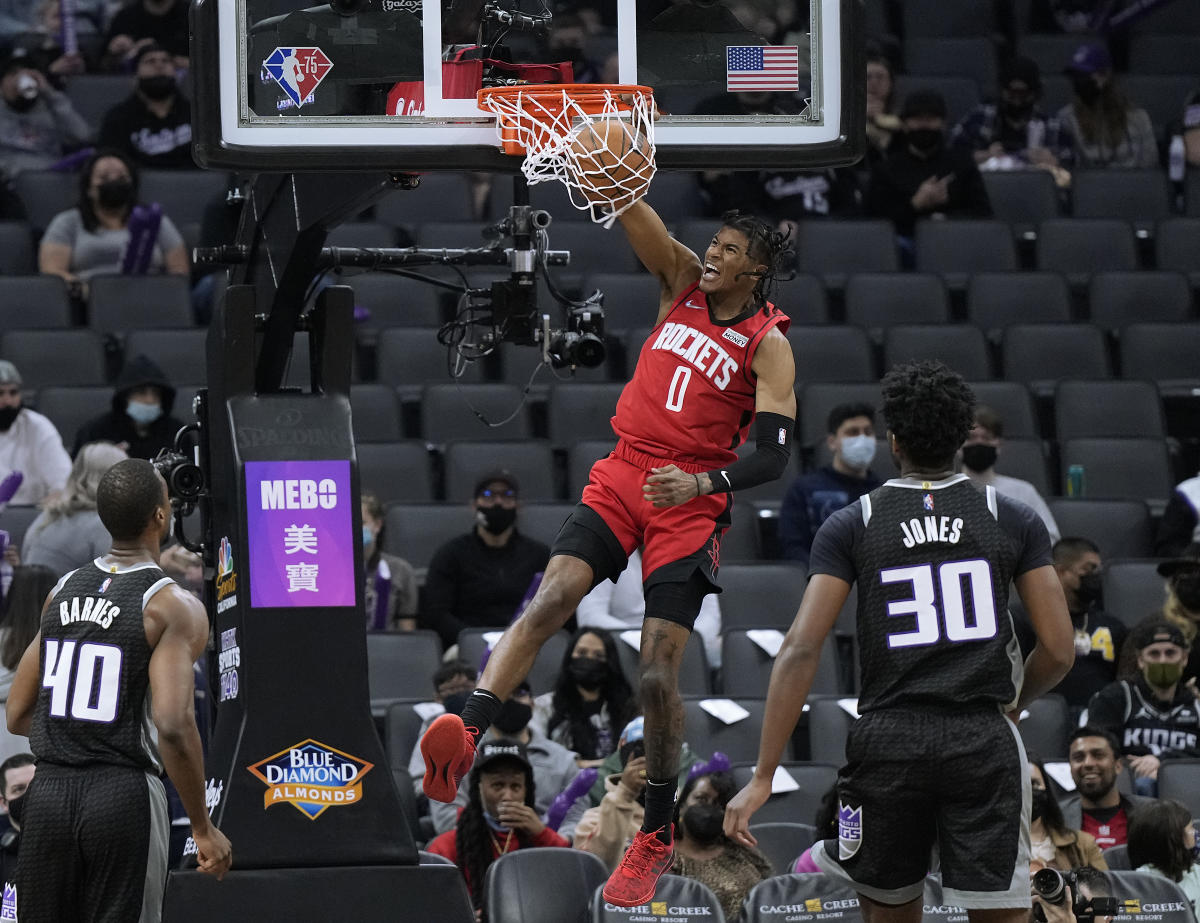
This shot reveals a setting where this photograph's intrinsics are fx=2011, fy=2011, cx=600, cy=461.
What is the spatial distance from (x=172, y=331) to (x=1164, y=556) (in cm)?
574

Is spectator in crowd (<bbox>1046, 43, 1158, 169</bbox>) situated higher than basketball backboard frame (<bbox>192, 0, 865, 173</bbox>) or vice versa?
spectator in crowd (<bbox>1046, 43, 1158, 169</bbox>)

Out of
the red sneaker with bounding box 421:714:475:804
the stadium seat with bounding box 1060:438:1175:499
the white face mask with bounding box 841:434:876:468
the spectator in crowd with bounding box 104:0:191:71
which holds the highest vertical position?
the spectator in crowd with bounding box 104:0:191:71

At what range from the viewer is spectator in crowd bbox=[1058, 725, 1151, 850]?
8.75 meters

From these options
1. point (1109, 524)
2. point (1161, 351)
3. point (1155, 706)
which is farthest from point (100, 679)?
point (1161, 351)

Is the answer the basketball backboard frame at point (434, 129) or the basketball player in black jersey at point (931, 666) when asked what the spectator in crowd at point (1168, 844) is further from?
the basketball backboard frame at point (434, 129)

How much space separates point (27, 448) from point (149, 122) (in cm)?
338

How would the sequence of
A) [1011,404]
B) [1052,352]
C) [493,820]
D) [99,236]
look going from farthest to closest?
[1052,352], [99,236], [1011,404], [493,820]

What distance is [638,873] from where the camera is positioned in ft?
21.1

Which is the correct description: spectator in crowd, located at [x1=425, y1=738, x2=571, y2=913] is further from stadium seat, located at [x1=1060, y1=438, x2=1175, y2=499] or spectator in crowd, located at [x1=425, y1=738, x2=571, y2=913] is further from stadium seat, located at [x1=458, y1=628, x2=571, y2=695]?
stadium seat, located at [x1=1060, y1=438, x2=1175, y2=499]

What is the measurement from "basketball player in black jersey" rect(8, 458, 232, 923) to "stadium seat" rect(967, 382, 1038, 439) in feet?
21.5

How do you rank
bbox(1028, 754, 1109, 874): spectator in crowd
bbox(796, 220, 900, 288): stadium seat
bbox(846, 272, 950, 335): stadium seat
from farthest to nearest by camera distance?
bbox(796, 220, 900, 288): stadium seat → bbox(846, 272, 950, 335): stadium seat → bbox(1028, 754, 1109, 874): spectator in crowd

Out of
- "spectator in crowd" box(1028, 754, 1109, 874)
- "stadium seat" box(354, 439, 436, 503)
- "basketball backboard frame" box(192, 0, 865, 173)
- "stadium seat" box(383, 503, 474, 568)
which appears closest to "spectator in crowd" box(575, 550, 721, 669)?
"stadium seat" box(383, 503, 474, 568)

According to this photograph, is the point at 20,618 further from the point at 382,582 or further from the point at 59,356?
the point at 59,356

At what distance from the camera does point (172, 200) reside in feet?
43.0
